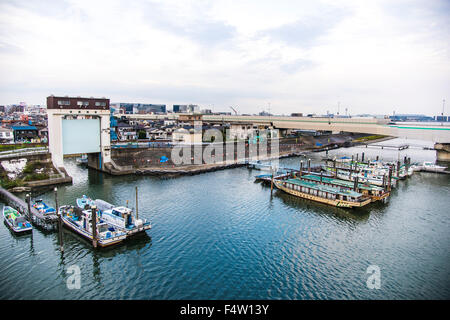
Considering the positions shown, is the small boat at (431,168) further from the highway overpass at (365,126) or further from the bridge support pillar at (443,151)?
the bridge support pillar at (443,151)

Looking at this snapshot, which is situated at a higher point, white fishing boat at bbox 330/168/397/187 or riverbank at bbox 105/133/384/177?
riverbank at bbox 105/133/384/177

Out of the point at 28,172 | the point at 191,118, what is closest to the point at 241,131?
the point at 191,118

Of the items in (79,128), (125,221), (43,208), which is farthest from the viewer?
(79,128)

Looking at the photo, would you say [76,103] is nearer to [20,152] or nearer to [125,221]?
[20,152]

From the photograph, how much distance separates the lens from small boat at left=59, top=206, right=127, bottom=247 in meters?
12.5

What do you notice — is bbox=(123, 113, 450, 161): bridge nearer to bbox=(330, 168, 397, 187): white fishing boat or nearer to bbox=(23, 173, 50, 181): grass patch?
bbox=(330, 168, 397, 187): white fishing boat

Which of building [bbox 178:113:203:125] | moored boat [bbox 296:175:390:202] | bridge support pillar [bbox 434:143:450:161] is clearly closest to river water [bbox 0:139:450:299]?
moored boat [bbox 296:175:390:202]

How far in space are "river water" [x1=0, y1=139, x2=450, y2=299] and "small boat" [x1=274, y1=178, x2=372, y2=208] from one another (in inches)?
23.1

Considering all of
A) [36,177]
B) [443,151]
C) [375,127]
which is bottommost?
[36,177]

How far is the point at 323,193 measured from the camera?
65.2 feet

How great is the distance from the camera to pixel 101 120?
86.9 feet

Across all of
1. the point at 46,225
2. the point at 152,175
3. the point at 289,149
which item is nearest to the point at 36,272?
the point at 46,225

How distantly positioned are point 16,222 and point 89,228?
3720mm

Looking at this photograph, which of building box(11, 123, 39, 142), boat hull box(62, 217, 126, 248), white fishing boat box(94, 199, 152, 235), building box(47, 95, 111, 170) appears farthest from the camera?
building box(11, 123, 39, 142)
